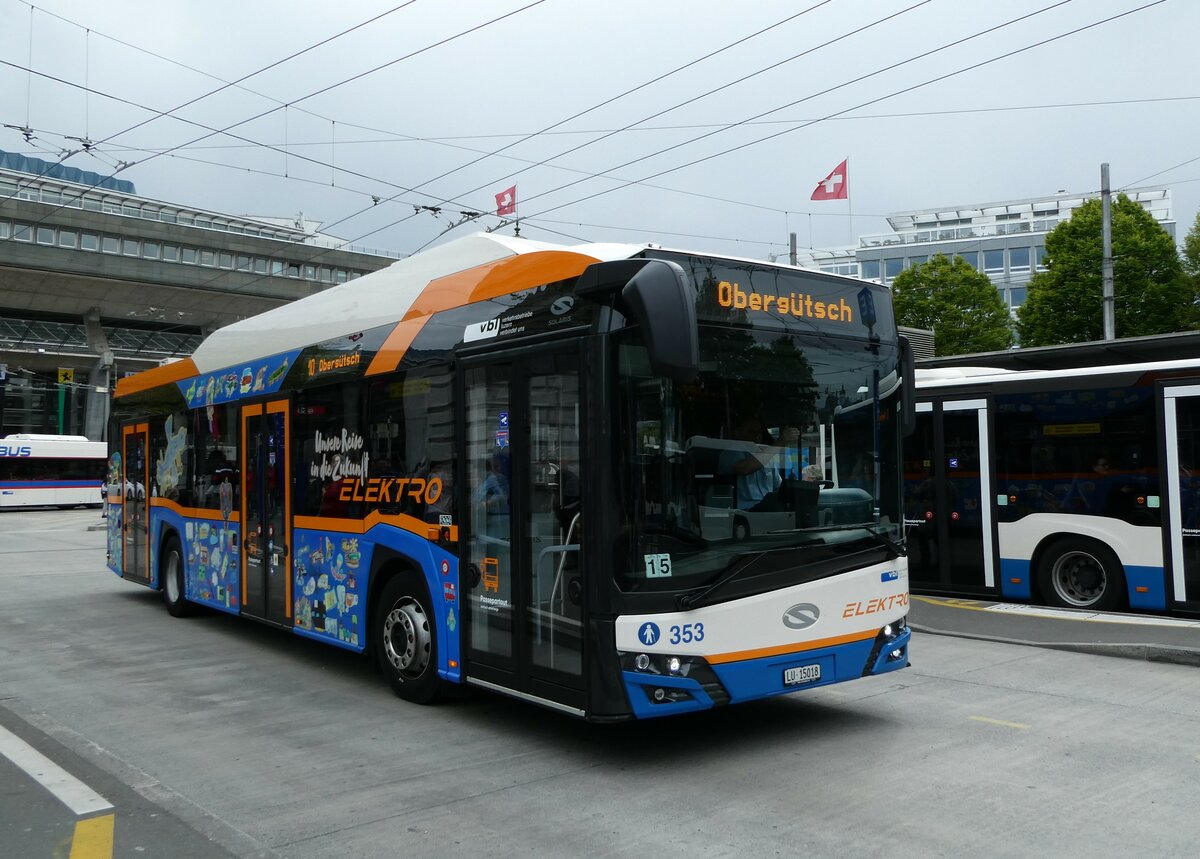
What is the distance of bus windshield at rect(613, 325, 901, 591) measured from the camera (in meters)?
5.75

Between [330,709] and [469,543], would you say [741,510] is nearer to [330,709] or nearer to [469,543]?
[469,543]

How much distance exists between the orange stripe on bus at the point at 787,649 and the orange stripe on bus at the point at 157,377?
8227 millimetres

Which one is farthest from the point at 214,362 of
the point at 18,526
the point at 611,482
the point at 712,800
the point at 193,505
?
the point at 18,526

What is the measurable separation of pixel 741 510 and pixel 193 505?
315 inches

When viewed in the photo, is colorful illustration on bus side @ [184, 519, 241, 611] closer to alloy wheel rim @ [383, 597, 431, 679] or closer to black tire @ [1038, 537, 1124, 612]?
alloy wheel rim @ [383, 597, 431, 679]

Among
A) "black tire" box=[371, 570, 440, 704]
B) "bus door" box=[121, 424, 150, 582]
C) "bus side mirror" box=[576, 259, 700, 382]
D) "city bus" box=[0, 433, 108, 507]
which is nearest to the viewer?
"bus side mirror" box=[576, 259, 700, 382]

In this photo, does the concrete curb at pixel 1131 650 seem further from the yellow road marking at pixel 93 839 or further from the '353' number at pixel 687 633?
the yellow road marking at pixel 93 839

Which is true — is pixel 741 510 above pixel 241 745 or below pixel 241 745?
above

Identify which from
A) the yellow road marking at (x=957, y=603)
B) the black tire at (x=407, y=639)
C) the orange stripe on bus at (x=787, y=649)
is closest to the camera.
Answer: the orange stripe on bus at (x=787, y=649)

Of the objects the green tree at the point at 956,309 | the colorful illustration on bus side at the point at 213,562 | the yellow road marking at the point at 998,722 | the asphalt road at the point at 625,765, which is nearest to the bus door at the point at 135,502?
the colorful illustration on bus side at the point at 213,562

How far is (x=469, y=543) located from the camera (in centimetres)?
693

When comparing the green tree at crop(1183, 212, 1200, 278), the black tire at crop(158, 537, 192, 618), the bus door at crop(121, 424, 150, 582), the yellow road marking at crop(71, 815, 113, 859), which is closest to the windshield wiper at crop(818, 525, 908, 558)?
the yellow road marking at crop(71, 815, 113, 859)

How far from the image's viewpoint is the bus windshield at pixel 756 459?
18.9 feet

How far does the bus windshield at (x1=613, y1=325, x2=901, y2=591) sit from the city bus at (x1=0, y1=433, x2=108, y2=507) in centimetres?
4521
